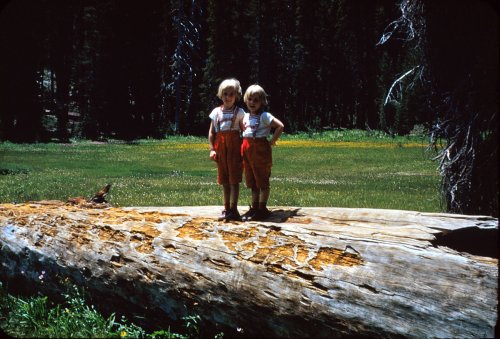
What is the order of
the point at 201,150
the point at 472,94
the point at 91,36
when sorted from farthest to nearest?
the point at 91,36 → the point at 201,150 → the point at 472,94

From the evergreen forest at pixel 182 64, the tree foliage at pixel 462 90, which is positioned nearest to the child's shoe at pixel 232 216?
the tree foliage at pixel 462 90

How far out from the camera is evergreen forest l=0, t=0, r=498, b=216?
45156mm

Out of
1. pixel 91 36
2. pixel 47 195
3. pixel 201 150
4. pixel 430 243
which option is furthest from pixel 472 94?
pixel 91 36

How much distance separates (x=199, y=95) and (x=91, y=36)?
500 inches

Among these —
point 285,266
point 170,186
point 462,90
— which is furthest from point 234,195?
point 170,186

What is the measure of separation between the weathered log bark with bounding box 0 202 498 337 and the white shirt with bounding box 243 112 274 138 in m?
0.99

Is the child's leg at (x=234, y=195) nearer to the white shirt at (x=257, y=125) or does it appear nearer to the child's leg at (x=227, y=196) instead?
the child's leg at (x=227, y=196)

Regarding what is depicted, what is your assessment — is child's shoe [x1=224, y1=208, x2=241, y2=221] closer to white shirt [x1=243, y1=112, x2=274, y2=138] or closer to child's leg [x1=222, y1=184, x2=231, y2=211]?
child's leg [x1=222, y1=184, x2=231, y2=211]

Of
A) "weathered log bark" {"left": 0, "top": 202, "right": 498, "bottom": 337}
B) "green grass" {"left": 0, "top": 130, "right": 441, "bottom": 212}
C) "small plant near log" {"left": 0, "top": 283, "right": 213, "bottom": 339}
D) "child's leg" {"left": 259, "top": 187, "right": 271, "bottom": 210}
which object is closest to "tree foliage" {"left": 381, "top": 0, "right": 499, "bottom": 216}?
"weathered log bark" {"left": 0, "top": 202, "right": 498, "bottom": 337}

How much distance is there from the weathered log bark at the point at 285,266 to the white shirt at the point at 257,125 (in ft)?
3.25

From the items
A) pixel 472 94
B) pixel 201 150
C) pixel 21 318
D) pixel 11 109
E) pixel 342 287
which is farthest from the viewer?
pixel 11 109

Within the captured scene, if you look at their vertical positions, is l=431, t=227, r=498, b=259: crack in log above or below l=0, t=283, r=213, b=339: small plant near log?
above

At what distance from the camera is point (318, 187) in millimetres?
16094

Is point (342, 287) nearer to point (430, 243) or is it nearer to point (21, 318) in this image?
point (430, 243)
